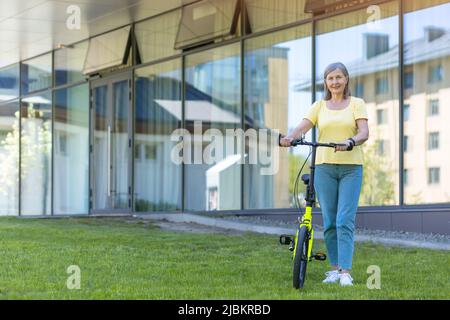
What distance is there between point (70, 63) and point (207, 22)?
6.05 meters

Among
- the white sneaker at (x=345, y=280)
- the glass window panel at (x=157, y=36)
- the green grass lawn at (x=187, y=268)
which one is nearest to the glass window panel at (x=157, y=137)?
the glass window panel at (x=157, y=36)

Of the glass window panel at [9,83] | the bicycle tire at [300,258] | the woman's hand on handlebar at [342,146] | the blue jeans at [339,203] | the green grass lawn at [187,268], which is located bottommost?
the green grass lawn at [187,268]

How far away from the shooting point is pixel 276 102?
1370cm

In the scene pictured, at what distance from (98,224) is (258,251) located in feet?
16.8

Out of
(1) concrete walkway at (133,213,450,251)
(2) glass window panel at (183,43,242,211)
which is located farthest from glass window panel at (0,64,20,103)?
(2) glass window panel at (183,43,242,211)

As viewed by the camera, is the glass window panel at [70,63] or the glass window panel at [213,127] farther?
Answer: the glass window panel at [70,63]

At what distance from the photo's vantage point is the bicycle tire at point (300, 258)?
5906 mm

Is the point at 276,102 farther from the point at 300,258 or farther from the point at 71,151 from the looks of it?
the point at 300,258

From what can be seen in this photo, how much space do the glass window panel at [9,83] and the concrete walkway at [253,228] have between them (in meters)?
8.04

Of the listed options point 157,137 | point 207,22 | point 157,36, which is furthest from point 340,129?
point 157,36

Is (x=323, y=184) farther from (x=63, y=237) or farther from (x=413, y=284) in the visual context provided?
(x=63, y=237)

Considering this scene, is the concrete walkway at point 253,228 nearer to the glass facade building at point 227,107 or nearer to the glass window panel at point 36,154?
the glass facade building at point 227,107

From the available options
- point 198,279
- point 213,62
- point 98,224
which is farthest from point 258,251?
point 213,62
